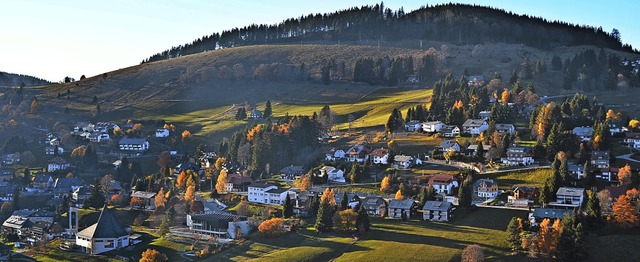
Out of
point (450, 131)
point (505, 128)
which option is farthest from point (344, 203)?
point (505, 128)

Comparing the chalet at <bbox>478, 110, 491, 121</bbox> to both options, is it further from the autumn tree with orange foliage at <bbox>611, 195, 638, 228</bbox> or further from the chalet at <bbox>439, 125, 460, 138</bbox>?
the autumn tree with orange foliage at <bbox>611, 195, 638, 228</bbox>

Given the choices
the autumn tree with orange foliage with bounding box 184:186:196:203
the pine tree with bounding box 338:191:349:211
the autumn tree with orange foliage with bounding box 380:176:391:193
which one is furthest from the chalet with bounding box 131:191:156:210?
the autumn tree with orange foliage with bounding box 380:176:391:193

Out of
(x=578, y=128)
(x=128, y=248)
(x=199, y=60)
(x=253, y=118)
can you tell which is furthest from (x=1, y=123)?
(x=578, y=128)

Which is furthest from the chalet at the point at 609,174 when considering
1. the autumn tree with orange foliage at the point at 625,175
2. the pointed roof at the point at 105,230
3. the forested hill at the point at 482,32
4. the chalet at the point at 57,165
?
the forested hill at the point at 482,32

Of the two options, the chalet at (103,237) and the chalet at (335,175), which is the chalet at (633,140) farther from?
the chalet at (103,237)

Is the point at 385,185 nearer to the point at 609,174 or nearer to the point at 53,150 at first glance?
the point at 609,174
